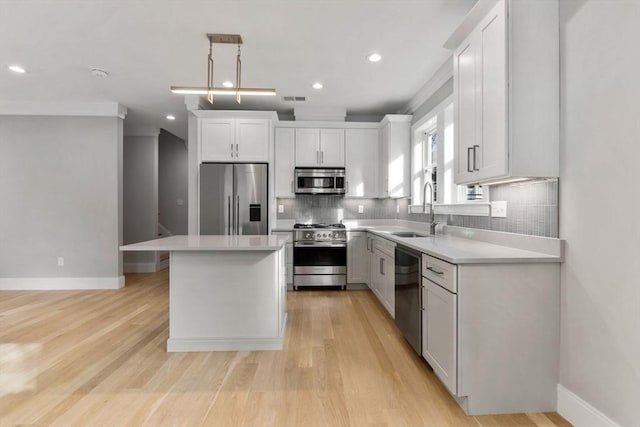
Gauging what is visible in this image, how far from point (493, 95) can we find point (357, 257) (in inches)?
117

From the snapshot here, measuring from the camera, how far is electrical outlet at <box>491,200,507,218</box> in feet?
7.67

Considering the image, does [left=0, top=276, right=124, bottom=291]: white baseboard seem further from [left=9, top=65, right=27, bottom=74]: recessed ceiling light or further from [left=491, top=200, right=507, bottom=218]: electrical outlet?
[left=491, top=200, right=507, bottom=218]: electrical outlet

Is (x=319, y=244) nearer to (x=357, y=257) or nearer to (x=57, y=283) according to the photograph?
A: (x=357, y=257)

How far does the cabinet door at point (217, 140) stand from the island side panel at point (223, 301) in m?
2.15

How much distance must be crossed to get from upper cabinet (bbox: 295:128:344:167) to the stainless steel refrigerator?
663 mm

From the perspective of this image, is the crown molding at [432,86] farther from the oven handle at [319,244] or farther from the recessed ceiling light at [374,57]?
the oven handle at [319,244]

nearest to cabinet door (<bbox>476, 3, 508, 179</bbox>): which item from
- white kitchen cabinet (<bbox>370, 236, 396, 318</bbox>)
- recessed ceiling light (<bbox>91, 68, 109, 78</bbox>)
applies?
white kitchen cabinet (<bbox>370, 236, 396, 318</bbox>)

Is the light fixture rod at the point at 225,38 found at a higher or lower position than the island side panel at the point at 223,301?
higher

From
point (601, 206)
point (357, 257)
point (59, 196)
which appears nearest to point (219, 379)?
point (601, 206)

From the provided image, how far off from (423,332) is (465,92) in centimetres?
173

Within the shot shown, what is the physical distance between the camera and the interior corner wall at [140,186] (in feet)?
19.2

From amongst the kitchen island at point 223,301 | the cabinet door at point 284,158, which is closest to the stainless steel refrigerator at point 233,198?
the cabinet door at point 284,158

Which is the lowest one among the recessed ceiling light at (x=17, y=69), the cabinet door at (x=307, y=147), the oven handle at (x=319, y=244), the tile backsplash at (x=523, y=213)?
the oven handle at (x=319, y=244)

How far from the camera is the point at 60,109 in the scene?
459 centimetres
